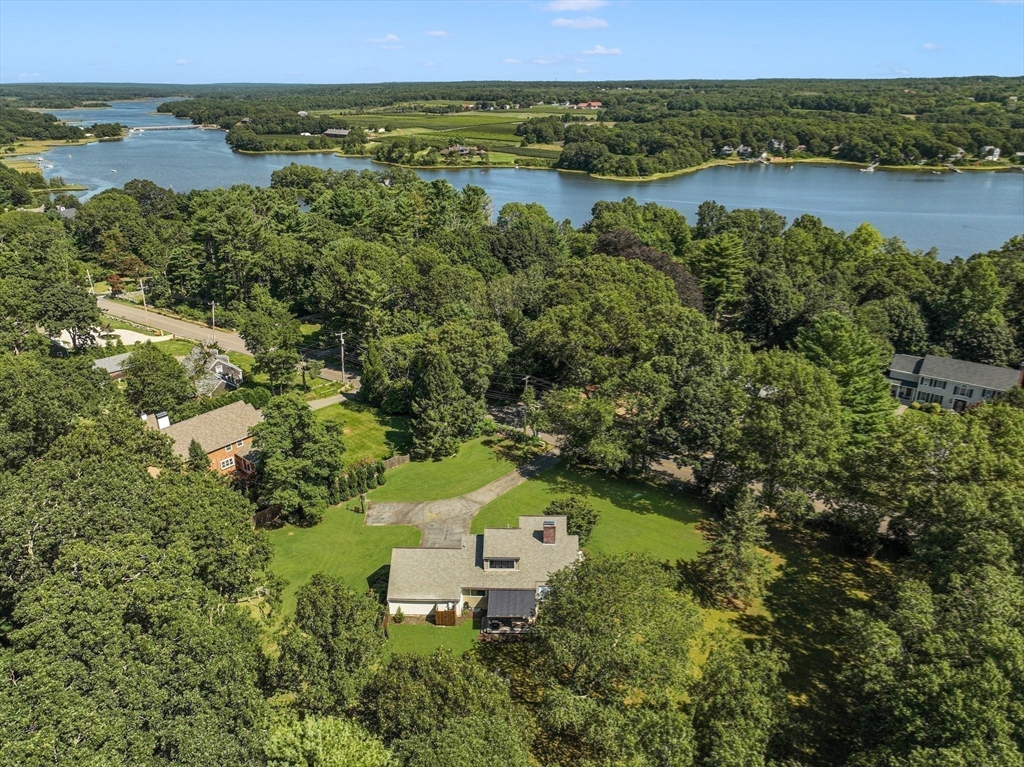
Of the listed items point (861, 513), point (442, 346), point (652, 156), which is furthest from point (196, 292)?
point (652, 156)

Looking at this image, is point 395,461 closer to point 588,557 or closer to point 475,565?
point 475,565

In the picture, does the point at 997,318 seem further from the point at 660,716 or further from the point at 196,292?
the point at 196,292

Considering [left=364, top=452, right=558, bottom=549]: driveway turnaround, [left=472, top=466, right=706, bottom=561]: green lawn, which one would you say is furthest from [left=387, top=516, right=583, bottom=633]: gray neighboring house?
[left=472, top=466, right=706, bottom=561]: green lawn

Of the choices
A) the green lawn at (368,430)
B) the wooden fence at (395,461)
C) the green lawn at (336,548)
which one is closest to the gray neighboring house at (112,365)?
the green lawn at (368,430)

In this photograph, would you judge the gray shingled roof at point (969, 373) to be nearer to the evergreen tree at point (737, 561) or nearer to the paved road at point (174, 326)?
the evergreen tree at point (737, 561)

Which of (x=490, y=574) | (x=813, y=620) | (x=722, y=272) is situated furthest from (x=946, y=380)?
(x=490, y=574)

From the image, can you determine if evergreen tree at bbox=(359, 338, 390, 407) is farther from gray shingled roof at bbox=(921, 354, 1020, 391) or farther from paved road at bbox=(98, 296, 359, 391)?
gray shingled roof at bbox=(921, 354, 1020, 391)

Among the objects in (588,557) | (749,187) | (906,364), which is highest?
(749,187)
